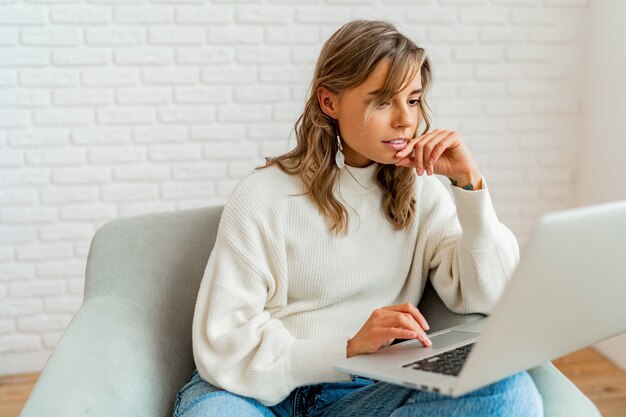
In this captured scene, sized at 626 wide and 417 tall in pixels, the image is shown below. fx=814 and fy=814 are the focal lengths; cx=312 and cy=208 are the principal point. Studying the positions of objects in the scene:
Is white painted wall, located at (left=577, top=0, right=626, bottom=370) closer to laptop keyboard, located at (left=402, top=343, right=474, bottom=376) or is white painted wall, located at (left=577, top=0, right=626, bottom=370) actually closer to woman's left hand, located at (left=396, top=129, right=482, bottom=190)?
woman's left hand, located at (left=396, top=129, right=482, bottom=190)

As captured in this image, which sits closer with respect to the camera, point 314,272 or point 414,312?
point 414,312

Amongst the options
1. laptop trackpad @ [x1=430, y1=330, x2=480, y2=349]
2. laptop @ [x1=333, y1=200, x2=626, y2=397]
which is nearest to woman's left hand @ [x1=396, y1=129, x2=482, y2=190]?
laptop trackpad @ [x1=430, y1=330, x2=480, y2=349]

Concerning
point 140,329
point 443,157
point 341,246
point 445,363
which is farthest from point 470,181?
point 140,329

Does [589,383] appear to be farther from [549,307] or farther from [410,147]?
[549,307]

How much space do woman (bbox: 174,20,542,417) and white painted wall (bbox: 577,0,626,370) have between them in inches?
48.4

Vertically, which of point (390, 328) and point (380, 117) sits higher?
point (380, 117)

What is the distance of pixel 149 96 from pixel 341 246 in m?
1.30

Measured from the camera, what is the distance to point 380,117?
60.1 inches

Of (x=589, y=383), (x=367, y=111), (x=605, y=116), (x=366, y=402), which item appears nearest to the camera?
(x=366, y=402)

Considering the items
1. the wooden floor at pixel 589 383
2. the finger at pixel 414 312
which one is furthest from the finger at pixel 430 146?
the wooden floor at pixel 589 383

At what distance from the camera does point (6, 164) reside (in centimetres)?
265

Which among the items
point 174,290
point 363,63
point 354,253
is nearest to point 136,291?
point 174,290

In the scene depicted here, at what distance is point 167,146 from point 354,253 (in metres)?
1.28

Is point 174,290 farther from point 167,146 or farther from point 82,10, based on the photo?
point 82,10
